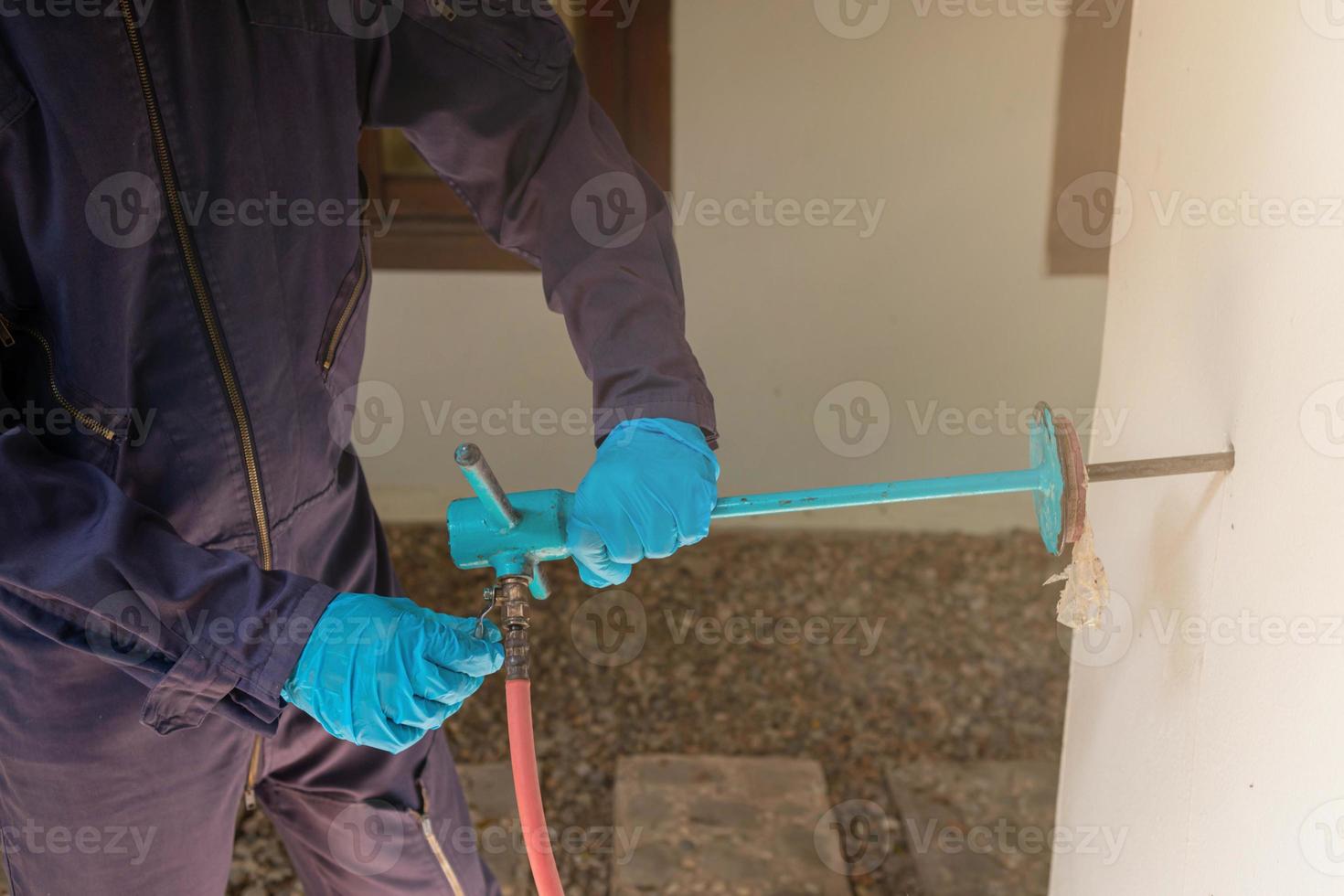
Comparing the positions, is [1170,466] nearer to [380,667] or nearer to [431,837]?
[380,667]

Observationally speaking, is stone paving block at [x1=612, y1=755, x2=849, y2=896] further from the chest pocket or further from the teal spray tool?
the chest pocket

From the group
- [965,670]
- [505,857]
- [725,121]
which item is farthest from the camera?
[725,121]

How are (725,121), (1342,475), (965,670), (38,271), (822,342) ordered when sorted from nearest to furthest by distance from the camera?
1. (1342,475)
2. (38,271)
3. (965,670)
4. (725,121)
5. (822,342)

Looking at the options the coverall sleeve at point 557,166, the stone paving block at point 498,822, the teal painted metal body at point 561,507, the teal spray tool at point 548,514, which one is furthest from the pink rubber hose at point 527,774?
the stone paving block at point 498,822

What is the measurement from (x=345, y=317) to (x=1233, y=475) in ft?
3.56

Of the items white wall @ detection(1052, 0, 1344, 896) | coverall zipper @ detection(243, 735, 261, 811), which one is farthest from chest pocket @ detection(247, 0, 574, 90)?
coverall zipper @ detection(243, 735, 261, 811)

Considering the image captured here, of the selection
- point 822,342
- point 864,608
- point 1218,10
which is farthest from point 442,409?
Answer: point 1218,10

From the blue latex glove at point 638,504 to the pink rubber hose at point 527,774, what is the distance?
0.18 m

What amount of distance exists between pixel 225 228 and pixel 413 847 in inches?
35.4

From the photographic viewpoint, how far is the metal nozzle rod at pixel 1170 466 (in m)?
1.20

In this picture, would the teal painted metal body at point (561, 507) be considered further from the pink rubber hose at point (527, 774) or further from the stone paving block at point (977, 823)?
the stone paving block at point (977, 823)

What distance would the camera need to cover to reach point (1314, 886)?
3.52 feet

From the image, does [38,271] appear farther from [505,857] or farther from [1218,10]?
[505,857]

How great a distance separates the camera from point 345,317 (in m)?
1.46
